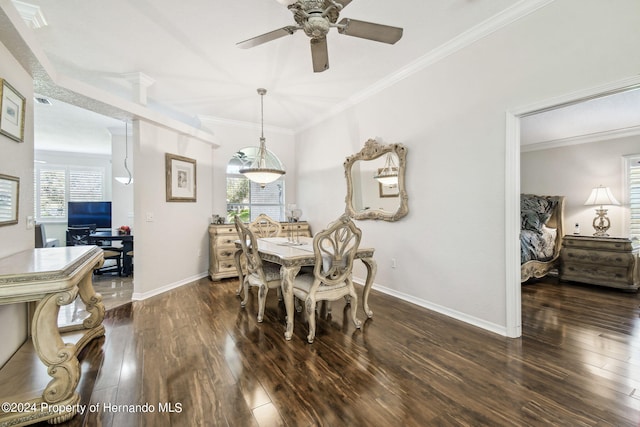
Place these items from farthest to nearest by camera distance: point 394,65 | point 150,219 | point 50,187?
point 50,187 < point 150,219 < point 394,65

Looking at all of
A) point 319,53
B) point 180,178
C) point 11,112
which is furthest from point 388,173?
point 11,112

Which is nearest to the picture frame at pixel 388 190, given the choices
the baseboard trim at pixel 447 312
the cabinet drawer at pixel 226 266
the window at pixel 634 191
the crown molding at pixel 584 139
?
the baseboard trim at pixel 447 312

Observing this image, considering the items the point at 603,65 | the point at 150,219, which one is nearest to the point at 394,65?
the point at 603,65

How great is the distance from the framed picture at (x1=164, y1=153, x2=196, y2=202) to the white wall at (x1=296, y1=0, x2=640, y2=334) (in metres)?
2.82

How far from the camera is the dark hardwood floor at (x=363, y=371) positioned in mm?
1518

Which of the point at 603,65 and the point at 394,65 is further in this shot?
the point at 394,65

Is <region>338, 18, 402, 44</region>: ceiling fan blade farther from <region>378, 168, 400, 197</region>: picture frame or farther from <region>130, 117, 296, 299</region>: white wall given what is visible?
<region>130, 117, 296, 299</region>: white wall

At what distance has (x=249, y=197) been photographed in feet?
18.2

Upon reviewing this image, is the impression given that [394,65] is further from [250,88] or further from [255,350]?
[255,350]

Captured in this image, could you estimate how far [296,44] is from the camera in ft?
9.27

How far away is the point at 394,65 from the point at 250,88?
197cm

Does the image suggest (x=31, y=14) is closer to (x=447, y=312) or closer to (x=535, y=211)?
(x=447, y=312)

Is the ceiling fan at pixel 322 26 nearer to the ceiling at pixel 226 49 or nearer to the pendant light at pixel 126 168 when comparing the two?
the ceiling at pixel 226 49

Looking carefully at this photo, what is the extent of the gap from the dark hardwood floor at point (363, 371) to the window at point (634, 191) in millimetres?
2132
